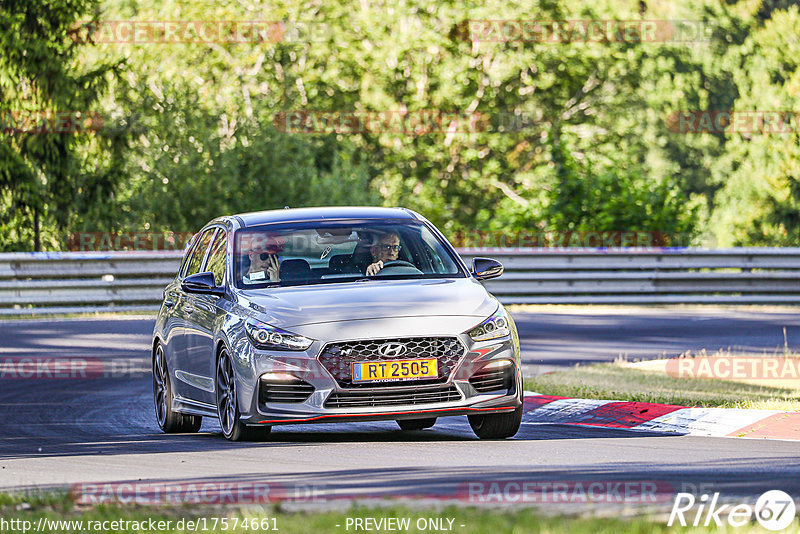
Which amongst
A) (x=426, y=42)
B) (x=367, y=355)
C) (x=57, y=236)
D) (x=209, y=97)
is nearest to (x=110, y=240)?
(x=57, y=236)

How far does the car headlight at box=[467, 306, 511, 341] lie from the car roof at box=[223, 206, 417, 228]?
5.34 feet

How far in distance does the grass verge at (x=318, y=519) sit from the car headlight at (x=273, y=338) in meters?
2.77

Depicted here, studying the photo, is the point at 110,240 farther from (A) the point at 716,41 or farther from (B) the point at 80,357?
(A) the point at 716,41

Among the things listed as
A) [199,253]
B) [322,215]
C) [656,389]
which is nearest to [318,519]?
[322,215]

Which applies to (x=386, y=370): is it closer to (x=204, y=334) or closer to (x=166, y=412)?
(x=204, y=334)

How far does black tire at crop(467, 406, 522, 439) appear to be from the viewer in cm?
1023

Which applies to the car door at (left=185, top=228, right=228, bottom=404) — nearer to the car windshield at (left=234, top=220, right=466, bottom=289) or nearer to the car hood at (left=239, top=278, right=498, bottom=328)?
the car windshield at (left=234, top=220, right=466, bottom=289)

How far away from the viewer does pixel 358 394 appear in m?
9.65

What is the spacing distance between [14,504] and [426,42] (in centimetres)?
3733

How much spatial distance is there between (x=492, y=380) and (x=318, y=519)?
3659 mm

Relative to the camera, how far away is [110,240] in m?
32.4

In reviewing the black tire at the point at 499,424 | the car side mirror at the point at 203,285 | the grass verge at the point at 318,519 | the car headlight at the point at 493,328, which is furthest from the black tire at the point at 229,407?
the grass verge at the point at 318,519

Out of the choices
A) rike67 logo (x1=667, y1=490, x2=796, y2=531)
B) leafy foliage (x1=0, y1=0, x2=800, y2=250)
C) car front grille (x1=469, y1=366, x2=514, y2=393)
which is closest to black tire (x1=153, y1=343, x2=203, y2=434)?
car front grille (x1=469, y1=366, x2=514, y2=393)

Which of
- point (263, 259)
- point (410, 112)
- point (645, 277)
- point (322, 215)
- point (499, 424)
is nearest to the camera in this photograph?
point (499, 424)
